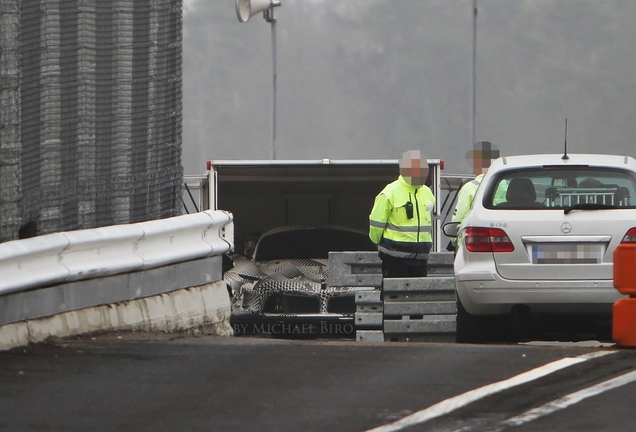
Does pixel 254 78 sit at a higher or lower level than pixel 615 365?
higher

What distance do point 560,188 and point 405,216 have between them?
7.31ft

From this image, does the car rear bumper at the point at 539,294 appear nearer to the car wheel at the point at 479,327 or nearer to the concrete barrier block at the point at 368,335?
the car wheel at the point at 479,327

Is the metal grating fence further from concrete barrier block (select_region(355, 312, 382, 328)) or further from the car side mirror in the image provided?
concrete barrier block (select_region(355, 312, 382, 328))

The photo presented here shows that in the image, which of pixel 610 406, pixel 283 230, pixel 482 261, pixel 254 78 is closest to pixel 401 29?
pixel 254 78

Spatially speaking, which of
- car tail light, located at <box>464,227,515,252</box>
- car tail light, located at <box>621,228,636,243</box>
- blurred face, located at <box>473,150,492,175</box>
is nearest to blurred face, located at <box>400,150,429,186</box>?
blurred face, located at <box>473,150,492,175</box>

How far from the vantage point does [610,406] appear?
591cm

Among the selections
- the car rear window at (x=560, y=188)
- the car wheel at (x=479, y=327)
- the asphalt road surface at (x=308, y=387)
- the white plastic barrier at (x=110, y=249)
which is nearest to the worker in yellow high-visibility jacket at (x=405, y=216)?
the car wheel at (x=479, y=327)

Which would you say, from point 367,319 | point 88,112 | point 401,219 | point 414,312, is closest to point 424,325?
point 414,312

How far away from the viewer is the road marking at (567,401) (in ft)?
18.2

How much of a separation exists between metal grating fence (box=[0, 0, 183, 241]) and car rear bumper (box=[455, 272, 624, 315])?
2251mm

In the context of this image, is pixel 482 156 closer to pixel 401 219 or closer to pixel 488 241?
pixel 401 219

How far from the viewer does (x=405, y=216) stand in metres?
11.4

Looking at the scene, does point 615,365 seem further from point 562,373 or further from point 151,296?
point 151,296

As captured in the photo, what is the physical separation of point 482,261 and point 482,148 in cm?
356
